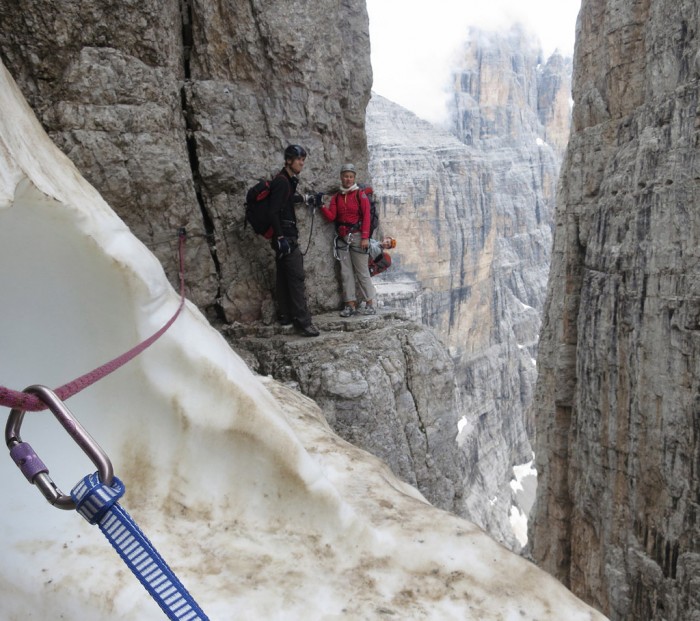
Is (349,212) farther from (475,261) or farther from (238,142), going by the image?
(475,261)

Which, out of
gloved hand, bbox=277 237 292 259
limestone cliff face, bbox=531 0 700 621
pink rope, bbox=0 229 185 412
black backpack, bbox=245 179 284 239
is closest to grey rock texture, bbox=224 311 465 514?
gloved hand, bbox=277 237 292 259

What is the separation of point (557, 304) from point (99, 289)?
1274cm

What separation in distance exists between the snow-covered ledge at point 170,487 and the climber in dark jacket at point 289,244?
3.58 meters

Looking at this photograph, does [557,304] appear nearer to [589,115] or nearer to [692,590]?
[589,115]

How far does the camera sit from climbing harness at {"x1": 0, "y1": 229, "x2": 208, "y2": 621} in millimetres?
1197

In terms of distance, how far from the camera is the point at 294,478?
248 centimetres

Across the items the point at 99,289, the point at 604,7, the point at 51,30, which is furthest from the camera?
the point at 604,7

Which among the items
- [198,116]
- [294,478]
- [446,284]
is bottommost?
[446,284]

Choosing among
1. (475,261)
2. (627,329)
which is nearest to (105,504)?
(627,329)

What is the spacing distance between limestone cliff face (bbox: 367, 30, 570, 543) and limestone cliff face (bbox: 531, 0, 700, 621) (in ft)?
75.9

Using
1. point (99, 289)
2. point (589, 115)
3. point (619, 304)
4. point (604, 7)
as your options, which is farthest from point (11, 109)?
point (604, 7)

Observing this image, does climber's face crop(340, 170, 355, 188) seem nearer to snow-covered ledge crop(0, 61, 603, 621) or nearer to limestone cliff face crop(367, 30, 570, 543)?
snow-covered ledge crop(0, 61, 603, 621)

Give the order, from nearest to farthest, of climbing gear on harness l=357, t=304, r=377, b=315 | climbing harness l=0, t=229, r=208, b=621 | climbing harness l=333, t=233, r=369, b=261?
climbing harness l=0, t=229, r=208, b=621 → climbing harness l=333, t=233, r=369, b=261 → climbing gear on harness l=357, t=304, r=377, b=315

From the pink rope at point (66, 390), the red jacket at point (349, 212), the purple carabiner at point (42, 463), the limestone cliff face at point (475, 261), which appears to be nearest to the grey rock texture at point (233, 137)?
the red jacket at point (349, 212)
